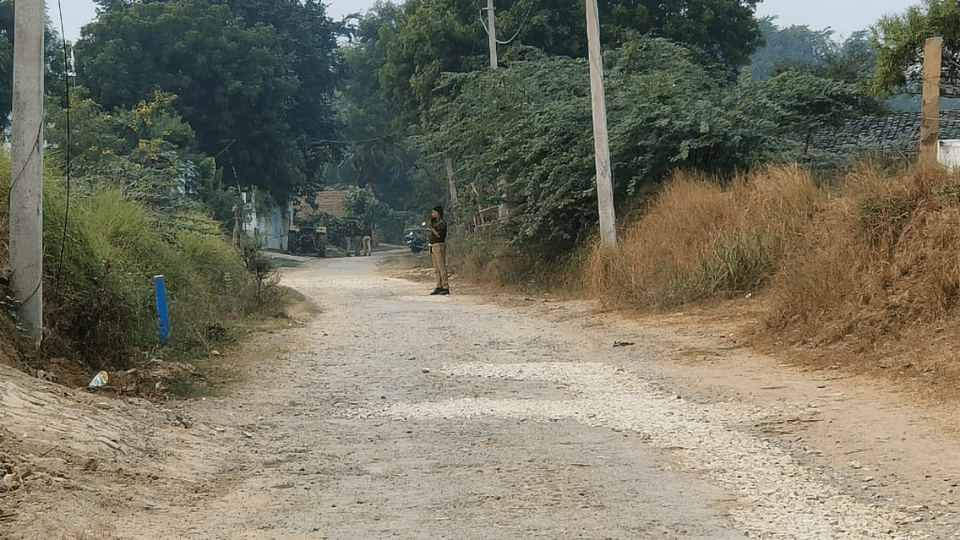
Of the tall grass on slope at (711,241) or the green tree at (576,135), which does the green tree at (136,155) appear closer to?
the green tree at (576,135)

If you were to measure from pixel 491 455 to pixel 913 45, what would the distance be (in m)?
19.0

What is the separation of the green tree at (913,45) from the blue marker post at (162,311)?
14.9 m

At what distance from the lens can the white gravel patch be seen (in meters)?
5.82

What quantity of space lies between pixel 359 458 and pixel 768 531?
281cm

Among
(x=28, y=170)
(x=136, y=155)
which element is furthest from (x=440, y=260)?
(x=28, y=170)

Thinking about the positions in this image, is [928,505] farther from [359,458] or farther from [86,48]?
[86,48]

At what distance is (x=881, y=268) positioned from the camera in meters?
12.1

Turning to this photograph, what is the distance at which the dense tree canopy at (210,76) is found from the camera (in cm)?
4862

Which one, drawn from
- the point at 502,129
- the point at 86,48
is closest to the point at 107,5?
the point at 86,48

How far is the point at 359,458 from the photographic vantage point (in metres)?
7.68

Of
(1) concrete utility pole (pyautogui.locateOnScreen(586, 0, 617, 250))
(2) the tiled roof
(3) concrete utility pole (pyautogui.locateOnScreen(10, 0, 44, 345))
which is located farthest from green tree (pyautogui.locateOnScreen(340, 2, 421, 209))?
(3) concrete utility pole (pyautogui.locateOnScreen(10, 0, 44, 345))

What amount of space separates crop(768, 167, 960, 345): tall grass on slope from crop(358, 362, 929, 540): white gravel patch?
2.15 meters

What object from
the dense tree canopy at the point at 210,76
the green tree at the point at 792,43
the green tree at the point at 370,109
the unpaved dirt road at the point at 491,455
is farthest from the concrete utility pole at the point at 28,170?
the green tree at the point at 792,43

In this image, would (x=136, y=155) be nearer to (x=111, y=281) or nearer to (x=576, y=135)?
(x=576, y=135)
